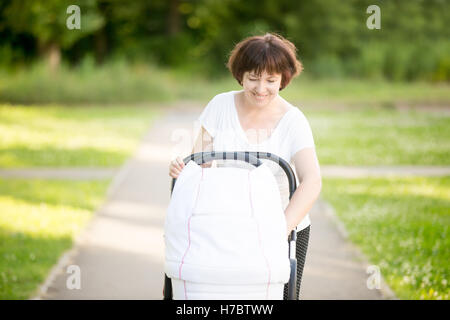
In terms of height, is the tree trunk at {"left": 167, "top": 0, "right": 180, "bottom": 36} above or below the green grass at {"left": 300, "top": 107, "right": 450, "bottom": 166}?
above

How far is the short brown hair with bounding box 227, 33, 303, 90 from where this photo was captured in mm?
2764

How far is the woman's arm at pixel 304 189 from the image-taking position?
2.65m

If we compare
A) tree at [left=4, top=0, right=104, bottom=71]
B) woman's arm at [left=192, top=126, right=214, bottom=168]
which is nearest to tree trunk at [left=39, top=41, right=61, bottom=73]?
tree at [left=4, top=0, right=104, bottom=71]

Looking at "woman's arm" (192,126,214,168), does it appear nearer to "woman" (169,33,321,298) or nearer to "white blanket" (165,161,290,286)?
"woman" (169,33,321,298)

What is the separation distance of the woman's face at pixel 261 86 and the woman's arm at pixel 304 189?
1.02 feet

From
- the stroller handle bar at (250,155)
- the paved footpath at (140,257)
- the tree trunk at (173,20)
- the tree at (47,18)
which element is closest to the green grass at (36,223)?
the paved footpath at (140,257)

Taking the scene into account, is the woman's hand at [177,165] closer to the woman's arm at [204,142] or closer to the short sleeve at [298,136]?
the woman's arm at [204,142]

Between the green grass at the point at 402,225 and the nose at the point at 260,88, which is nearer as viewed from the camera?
the nose at the point at 260,88

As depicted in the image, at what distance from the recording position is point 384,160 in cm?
1056

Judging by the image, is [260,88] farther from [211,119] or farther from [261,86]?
[211,119]
